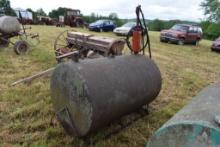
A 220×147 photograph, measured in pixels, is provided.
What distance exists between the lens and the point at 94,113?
2.98m

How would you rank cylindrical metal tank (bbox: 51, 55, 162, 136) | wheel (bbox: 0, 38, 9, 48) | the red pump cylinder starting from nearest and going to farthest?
cylindrical metal tank (bbox: 51, 55, 162, 136)
the red pump cylinder
wheel (bbox: 0, 38, 9, 48)

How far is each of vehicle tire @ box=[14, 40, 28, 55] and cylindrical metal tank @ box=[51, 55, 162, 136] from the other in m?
6.29

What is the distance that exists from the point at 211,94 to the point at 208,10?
23518mm

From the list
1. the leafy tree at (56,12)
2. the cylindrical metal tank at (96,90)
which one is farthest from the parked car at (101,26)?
the cylindrical metal tank at (96,90)

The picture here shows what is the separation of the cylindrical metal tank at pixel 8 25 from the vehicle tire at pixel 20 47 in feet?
1.98

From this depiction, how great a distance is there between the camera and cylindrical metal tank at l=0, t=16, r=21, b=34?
30.1 ft

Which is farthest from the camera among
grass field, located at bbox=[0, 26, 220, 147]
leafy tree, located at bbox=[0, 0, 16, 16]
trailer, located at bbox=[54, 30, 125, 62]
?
leafy tree, located at bbox=[0, 0, 16, 16]

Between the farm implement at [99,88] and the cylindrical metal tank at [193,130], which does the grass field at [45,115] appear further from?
the cylindrical metal tank at [193,130]

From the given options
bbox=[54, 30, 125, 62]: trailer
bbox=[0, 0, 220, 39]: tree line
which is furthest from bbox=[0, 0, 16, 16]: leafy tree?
bbox=[54, 30, 125, 62]: trailer

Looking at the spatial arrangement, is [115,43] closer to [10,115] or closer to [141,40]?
[141,40]

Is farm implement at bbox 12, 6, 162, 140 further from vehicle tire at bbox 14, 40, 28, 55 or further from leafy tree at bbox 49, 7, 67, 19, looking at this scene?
leafy tree at bbox 49, 7, 67, 19

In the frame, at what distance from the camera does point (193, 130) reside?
1.90 m

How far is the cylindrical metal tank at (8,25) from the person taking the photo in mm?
9172

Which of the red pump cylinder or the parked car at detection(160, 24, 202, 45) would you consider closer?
the red pump cylinder
